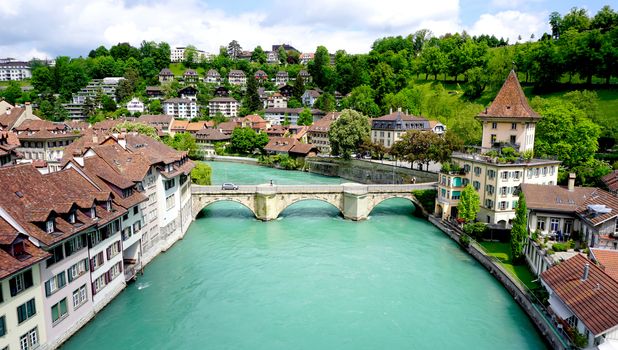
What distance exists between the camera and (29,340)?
2091 centimetres

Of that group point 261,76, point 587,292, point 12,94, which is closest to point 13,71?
point 12,94

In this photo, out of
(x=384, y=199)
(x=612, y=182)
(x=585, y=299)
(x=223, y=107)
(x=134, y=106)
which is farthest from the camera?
(x=223, y=107)

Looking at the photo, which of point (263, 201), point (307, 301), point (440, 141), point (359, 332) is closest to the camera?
point (359, 332)

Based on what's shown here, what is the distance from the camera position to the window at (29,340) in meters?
20.4

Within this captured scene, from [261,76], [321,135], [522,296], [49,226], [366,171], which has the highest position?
[261,76]

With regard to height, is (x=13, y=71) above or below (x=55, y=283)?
above

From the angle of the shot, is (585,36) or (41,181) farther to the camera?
(585,36)

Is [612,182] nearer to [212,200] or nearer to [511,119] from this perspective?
[511,119]

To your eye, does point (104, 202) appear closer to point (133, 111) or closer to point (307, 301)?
point (307, 301)

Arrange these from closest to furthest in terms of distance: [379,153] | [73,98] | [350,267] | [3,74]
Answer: [350,267] → [379,153] → [73,98] → [3,74]

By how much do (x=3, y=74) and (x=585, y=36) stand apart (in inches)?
7733

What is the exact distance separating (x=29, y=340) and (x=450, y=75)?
104 metres

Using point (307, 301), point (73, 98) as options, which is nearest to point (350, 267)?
point (307, 301)

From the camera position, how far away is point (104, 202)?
93.0 ft
